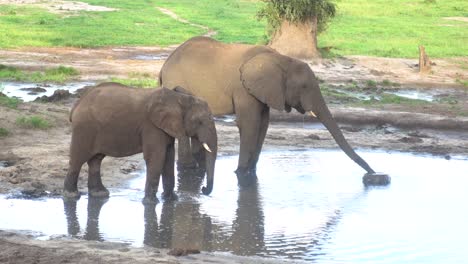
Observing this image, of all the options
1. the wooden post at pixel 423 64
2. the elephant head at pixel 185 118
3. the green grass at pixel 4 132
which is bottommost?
the wooden post at pixel 423 64

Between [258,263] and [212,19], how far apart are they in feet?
116

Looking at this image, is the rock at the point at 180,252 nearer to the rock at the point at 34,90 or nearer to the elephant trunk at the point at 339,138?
the elephant trunk at the point at 339,138

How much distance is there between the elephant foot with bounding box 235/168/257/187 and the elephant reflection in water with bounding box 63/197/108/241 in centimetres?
234

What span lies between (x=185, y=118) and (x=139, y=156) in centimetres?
356

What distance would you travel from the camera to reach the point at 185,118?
12922mm

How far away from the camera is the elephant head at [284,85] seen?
15.1m

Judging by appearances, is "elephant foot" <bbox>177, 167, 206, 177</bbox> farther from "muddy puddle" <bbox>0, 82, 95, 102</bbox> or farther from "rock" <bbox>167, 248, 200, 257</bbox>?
"muddy puddle" <bbox>0, 82, 95, 102</bbox>

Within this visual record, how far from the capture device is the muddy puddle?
72.1 ft

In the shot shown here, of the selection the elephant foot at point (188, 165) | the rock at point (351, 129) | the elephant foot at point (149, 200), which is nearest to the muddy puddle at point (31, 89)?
the rock at point (351, 129)

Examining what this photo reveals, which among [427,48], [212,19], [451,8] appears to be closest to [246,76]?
[427,48]

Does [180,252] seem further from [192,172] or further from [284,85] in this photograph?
[284,85]

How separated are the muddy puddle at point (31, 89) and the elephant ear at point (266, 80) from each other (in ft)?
23.7

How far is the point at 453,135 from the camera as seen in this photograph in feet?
64.8

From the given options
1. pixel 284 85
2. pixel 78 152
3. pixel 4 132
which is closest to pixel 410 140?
pixel 284 85
